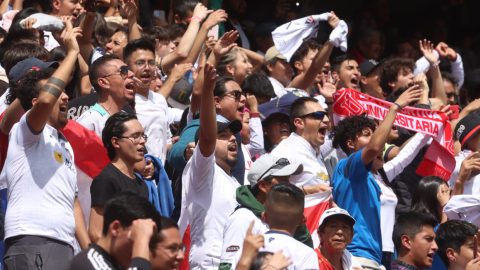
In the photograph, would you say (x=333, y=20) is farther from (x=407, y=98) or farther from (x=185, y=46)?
(x=407, y=98)

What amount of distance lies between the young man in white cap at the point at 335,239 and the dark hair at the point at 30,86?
218cm

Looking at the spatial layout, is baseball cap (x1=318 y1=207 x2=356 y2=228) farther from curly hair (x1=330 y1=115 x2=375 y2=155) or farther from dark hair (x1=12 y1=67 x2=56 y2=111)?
dark hair (x1=12 y1=67 x2=56 y2=111)

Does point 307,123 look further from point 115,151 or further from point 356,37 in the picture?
point 356,37

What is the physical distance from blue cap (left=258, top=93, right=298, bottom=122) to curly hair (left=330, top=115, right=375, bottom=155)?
2.14ft

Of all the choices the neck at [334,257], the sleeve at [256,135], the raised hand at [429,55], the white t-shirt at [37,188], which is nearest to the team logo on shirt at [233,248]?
the neck at [334,257]

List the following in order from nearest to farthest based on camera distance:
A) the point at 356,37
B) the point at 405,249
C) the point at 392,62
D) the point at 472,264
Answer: the point at 472,264 → the point at 405,249 → the point at 392,62 → the point at 356,37

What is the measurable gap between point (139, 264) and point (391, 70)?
6255 millimetres

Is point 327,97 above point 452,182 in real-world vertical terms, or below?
above

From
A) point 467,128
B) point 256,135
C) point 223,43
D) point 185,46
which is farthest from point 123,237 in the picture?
point 467,128

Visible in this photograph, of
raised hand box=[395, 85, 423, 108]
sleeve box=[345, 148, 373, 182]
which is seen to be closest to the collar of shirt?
sleeve box=[345, 148, 373, 182]

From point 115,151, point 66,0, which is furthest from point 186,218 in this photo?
point 66,0

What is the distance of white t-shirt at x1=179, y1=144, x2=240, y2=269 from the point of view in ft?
14.5

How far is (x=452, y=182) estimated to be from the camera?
284 inches

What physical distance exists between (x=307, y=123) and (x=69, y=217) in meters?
2.58
